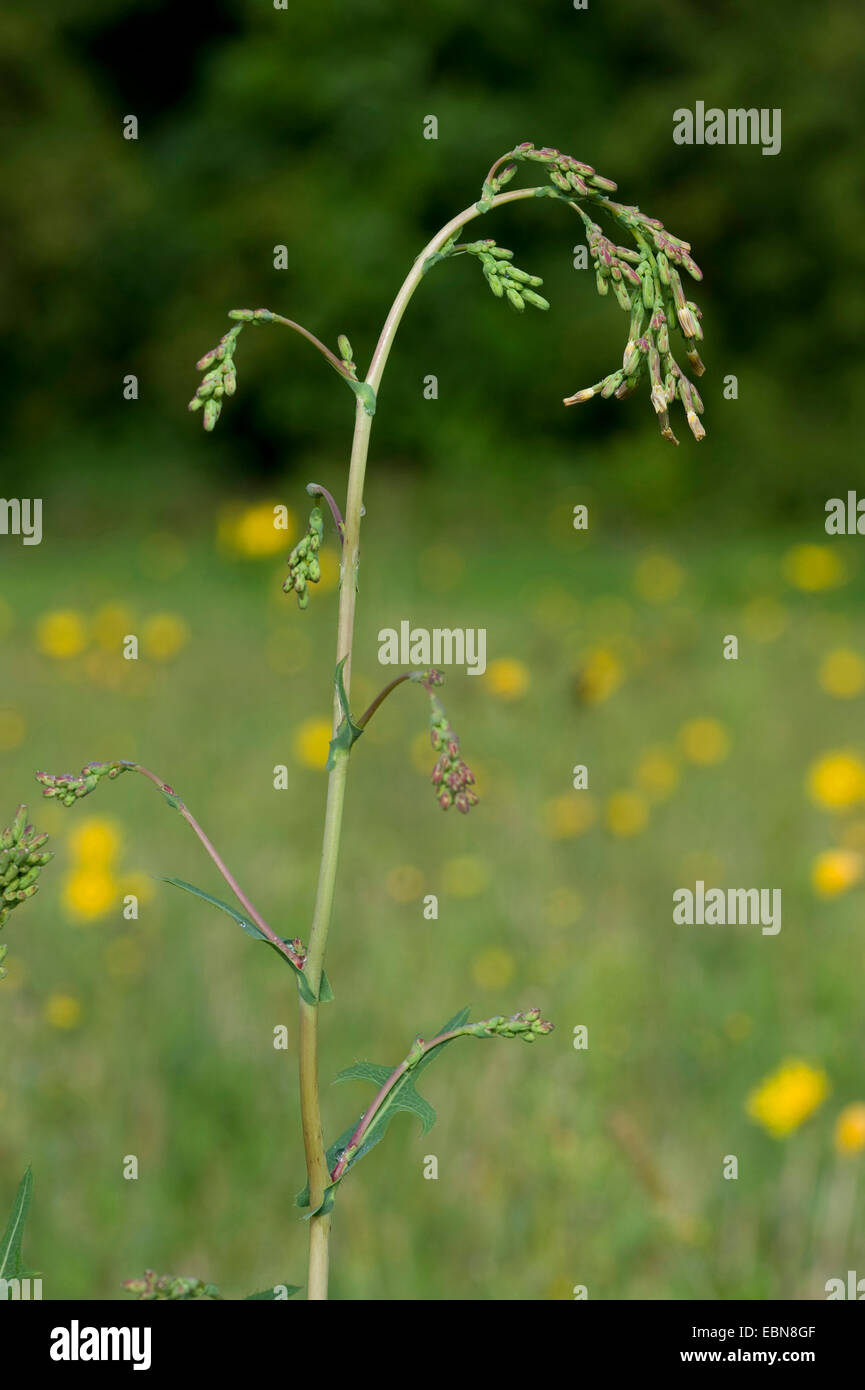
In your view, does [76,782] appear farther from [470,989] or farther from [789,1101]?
[470,989]

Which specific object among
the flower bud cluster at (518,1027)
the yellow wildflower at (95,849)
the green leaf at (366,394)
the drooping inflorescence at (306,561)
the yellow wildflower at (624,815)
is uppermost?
the yellow wildflower at (624,815)

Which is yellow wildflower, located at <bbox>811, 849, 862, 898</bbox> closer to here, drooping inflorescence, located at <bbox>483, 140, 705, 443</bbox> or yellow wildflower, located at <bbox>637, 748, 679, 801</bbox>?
drooping inflorescence, located at <bbox>483, 140, 705, 443</bbox>

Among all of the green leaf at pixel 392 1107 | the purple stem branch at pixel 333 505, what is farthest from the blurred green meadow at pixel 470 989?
the purple stem branch at pixel 333 505

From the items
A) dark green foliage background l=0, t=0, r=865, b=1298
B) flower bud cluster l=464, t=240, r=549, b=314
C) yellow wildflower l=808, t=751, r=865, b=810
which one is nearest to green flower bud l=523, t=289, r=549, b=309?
flower bud cluster l=464, t=240, r=549, b=314

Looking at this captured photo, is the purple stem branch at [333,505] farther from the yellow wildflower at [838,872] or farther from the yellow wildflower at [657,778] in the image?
the yellow wildflower at [657,778]
